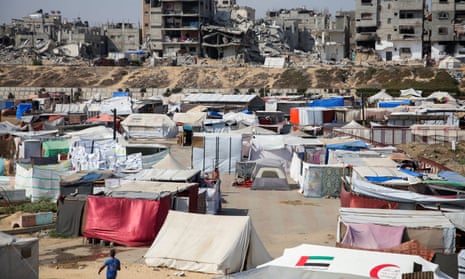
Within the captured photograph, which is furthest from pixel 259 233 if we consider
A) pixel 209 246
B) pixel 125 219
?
pixel 209 246

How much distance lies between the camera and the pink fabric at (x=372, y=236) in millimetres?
15445

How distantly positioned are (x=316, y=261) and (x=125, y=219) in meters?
6.70

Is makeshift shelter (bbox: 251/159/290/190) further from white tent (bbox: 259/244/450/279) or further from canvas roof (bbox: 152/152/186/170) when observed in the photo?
white tent (bbox: 259/244/450/279)

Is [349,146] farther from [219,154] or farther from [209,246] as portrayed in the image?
[209,246]

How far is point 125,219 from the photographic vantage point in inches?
715

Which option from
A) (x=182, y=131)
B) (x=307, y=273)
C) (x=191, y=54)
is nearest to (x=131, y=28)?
(x=191, y=54)

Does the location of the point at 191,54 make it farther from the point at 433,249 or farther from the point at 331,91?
the point at 433,249

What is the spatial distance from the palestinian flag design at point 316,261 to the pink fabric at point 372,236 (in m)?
2.91

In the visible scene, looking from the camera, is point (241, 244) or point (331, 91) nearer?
point (241, 244)

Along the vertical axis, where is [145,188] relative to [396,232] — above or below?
above

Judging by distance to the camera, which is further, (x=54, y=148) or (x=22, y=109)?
(x=22, y=109)

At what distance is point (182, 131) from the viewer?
38219 mm

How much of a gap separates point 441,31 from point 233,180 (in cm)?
5685

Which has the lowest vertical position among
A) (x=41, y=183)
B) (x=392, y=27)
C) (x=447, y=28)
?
Result: (x=41, y=183)
